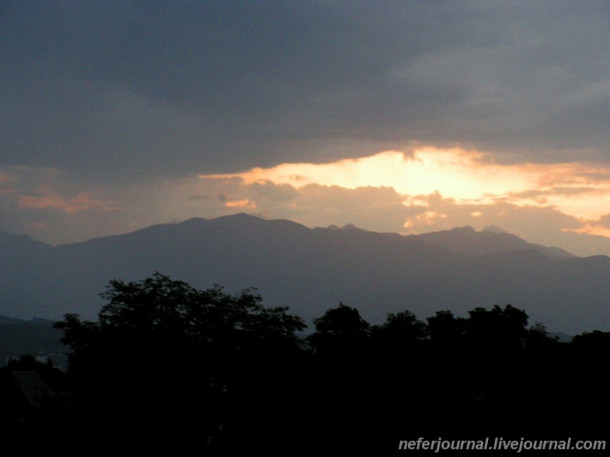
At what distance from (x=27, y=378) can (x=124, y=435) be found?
6610 cm

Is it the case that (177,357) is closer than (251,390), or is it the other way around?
(177,357)

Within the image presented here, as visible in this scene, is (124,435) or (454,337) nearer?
(124,435)

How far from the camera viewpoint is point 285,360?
32812 mm

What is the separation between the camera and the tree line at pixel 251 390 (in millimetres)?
27938

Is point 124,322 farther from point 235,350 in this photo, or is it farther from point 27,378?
point 27,378

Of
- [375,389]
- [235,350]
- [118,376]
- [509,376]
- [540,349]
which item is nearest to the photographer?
[118,376]

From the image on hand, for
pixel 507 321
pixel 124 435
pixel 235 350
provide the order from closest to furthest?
1. pixel 124 435
2. pixel 235 350
3. pixel 507 321

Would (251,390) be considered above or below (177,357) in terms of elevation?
below

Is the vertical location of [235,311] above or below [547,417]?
above

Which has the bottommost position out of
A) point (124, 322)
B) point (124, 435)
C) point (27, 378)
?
point (27, 378)

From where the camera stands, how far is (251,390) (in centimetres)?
3091

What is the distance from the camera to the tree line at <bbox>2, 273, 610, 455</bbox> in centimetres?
2794

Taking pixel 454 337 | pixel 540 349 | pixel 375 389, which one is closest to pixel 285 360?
pixel 375 389

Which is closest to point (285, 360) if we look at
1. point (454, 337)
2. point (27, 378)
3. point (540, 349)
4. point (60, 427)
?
point (60, 427)
